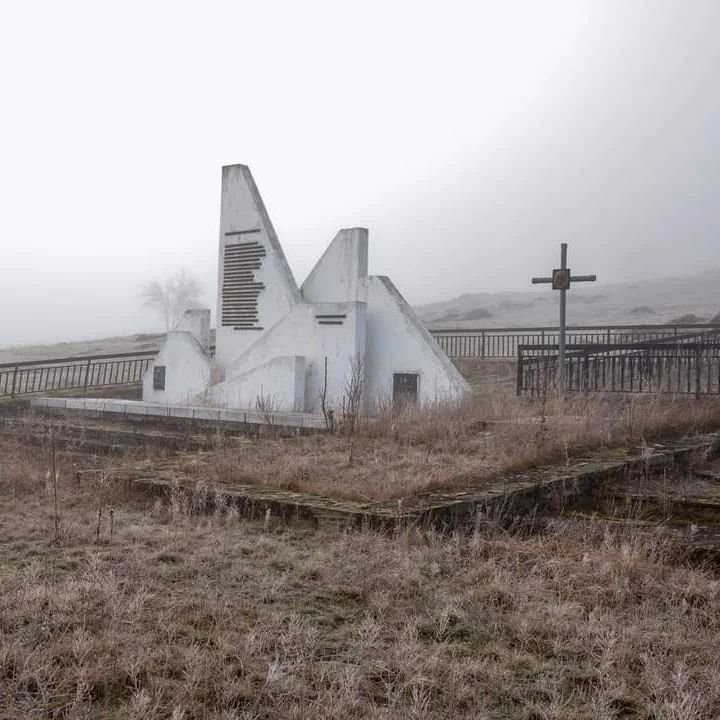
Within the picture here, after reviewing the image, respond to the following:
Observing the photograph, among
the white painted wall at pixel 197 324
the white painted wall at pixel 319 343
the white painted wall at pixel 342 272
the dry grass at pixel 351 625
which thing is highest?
the white painted wall at pixel 342 272

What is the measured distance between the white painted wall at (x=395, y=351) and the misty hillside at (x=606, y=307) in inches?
1051

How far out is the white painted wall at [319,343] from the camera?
14.9 m

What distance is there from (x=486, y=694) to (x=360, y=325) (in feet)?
39.1

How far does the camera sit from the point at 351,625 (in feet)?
12.8

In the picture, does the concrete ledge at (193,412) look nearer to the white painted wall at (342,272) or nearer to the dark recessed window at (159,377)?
the dark recessed window at (159,377)

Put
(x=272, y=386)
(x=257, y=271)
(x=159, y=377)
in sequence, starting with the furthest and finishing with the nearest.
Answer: (x=159, y=377), (x=257, y=271), (x=272, y=386)

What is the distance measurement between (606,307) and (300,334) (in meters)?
53.6

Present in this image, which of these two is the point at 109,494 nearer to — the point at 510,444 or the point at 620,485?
the point at 510,444

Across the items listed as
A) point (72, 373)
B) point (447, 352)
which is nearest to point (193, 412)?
point (72, 373)

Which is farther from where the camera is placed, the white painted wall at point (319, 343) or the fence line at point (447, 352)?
the fence line at point (447, 352)

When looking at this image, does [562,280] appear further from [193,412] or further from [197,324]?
[197,324]

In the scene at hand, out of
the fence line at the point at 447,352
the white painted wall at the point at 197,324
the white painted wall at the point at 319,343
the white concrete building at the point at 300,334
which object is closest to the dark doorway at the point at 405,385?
the white concrete building at the point at 300,334

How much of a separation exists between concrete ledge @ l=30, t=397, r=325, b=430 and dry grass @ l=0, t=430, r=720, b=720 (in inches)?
245

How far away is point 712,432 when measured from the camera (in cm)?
1066
